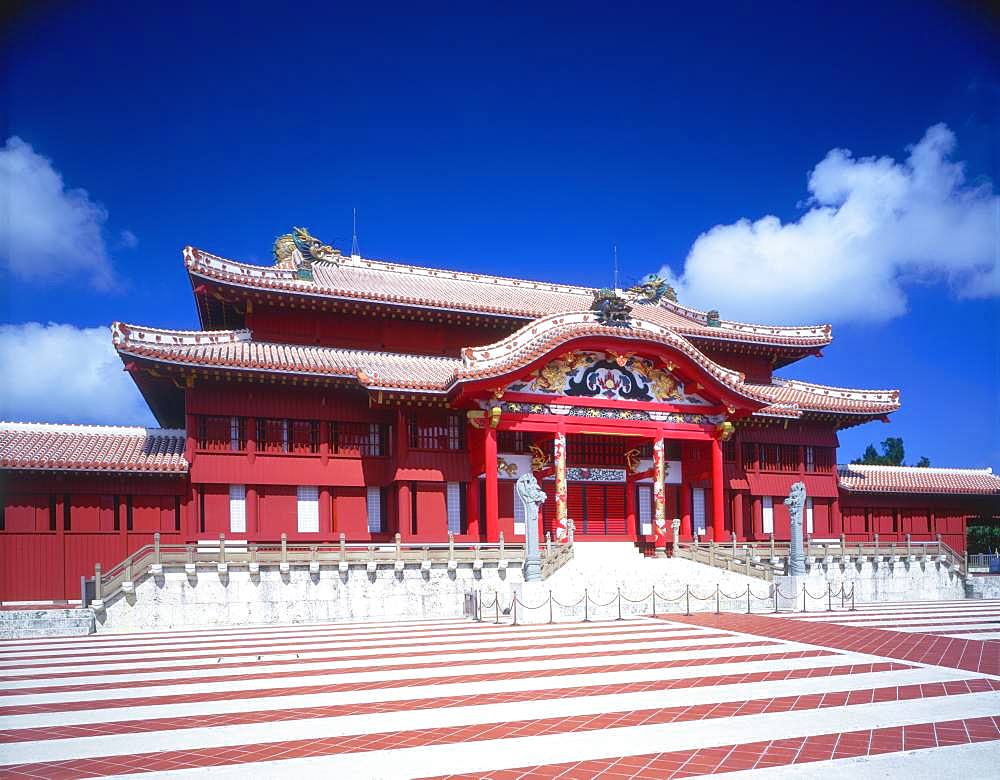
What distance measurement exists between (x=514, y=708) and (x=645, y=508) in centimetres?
2376

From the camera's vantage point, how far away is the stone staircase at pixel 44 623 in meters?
21.1

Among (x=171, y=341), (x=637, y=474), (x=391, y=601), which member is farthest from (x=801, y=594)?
(x=171, y=341)

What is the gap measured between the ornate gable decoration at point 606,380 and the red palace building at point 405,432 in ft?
0.22

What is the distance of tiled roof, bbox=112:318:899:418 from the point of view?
26.3m

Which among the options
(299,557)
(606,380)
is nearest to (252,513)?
(299,557)

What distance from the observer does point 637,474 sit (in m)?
33.0

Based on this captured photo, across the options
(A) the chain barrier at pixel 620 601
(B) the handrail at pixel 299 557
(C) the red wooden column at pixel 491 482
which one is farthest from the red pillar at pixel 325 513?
(A) the chain barrier at pixel 620 601

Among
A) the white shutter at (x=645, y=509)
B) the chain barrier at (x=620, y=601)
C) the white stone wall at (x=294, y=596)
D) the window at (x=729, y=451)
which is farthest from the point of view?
the window at (x=729, y=451)

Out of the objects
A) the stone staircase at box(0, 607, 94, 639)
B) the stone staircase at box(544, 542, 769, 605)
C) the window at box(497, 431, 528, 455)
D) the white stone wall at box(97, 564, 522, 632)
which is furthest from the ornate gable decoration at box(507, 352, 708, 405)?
the stone staircase at box(0, 607, 94, 639)

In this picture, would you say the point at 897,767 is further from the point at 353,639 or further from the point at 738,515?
the point at 738,515

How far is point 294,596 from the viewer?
23531 mm

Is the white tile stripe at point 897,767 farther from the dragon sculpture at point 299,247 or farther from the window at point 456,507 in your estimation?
the dragon sculpture at point 299,247

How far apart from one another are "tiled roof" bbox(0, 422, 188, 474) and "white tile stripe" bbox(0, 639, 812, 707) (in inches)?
561

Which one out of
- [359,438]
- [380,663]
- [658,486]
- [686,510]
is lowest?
[380,663]
